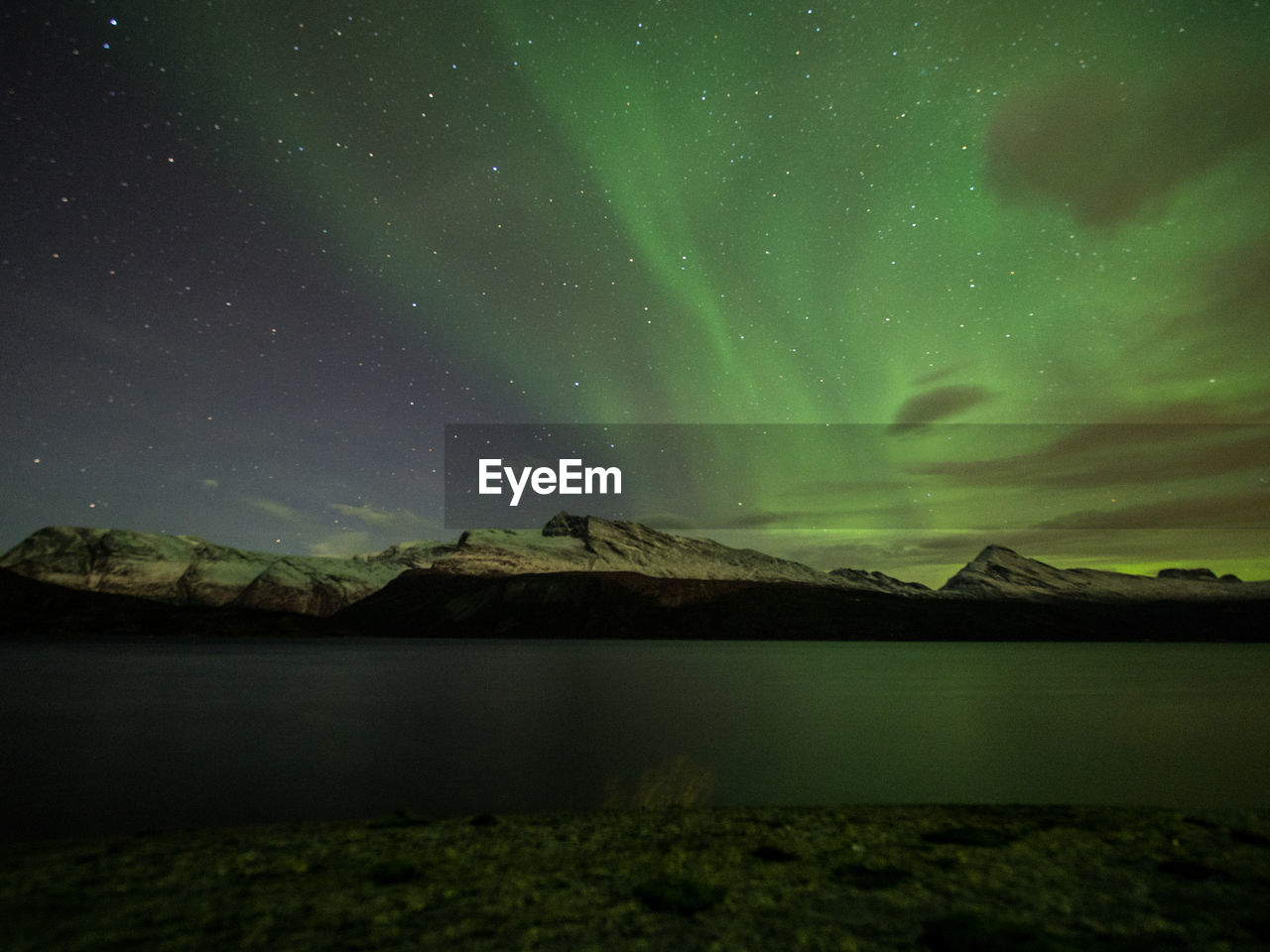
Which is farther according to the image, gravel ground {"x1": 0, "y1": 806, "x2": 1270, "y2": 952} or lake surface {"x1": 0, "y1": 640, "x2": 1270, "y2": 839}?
lake surface {"x1": 0, "y1": 640, "x2": 1270, "y2": 839}

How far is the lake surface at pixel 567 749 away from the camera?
2792 centimetres

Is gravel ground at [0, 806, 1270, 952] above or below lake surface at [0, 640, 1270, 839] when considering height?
above

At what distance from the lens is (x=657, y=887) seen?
1347cm

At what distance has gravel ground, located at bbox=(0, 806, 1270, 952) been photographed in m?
11.3

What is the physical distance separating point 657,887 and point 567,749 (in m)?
28.8

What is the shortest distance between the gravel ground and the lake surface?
29.0 ft

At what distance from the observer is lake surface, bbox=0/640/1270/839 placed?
91.6ft

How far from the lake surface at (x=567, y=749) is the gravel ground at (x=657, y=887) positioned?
348 inches

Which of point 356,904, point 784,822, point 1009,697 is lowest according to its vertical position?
point 1009,697

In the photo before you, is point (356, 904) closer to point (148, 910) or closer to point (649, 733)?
point (148, 910)

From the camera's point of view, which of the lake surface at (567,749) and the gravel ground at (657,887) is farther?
the lake surface at (567,749)

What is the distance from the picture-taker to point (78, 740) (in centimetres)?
4259

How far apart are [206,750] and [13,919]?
31.7 meters

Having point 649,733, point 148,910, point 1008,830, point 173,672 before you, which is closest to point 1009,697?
point 649,733
